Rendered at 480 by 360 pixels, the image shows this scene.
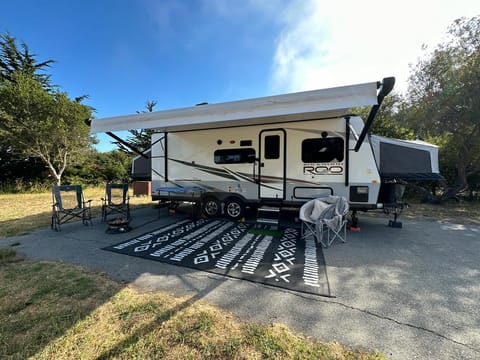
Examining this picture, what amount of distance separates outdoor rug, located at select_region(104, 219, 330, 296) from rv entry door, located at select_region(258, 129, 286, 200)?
97cm

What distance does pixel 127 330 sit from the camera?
1809mm

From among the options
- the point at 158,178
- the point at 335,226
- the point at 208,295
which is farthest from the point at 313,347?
the point at 158,178

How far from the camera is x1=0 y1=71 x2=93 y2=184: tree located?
37.3 feet

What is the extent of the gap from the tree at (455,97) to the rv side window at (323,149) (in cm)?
610

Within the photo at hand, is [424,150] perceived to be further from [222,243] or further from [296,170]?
[222,243]

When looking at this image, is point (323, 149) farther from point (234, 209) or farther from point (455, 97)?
point (455, 97)

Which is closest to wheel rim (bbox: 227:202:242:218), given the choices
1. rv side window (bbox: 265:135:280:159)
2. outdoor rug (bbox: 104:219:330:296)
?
outdoor rug (bbox: 104:219:330:296)

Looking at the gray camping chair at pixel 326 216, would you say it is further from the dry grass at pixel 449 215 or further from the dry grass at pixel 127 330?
the dry grass at pixel 449 215

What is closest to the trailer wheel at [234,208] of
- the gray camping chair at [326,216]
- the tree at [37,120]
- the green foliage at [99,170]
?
the gray camping chair at [326,216]

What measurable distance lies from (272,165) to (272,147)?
450mm

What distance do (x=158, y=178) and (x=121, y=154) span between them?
1373 centimetres

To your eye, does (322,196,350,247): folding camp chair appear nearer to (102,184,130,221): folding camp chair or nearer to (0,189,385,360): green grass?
(0,189,385,360): green grass

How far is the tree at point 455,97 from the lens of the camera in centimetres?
709

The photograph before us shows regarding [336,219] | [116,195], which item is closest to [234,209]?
[336,219]
